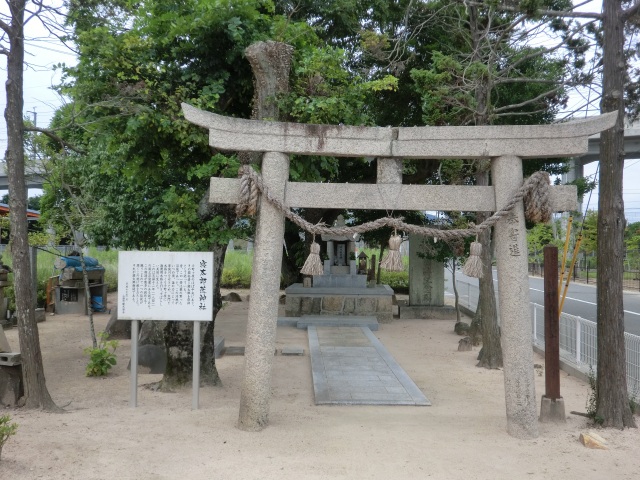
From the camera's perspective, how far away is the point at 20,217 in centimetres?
683

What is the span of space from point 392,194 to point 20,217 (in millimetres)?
4424

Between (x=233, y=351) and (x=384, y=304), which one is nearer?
(x=233, y=351)

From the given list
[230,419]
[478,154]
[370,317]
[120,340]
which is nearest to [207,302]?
[230,419]

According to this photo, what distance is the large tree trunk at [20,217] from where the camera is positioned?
6746 millimetres

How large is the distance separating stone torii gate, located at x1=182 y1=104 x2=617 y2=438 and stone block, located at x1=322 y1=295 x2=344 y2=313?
1039cm

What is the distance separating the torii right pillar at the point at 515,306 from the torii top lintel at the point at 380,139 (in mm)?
228

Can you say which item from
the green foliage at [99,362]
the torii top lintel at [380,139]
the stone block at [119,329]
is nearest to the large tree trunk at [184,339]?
the green foliage at [99,362]

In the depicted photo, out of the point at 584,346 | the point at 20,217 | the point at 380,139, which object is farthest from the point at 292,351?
the point at 380,139

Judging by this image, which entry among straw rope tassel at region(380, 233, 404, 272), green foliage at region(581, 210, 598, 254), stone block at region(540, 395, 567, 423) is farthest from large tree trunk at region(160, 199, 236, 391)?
green foliage at region(581, 210, 598, 254)

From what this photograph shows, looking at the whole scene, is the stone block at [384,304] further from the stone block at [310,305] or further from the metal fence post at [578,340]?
the metal fence post at [578,340]

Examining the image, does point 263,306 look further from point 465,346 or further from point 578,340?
point 465,346

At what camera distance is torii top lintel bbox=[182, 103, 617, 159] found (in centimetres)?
602

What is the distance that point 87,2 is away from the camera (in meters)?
7.63

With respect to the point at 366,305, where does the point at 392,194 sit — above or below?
above
